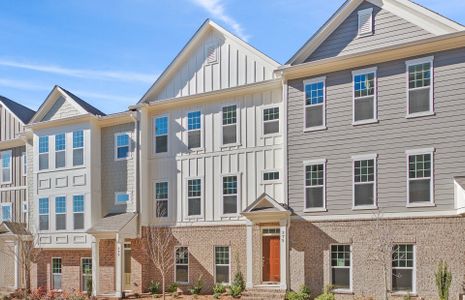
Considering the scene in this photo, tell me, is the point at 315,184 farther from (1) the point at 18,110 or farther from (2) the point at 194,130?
(1) the point at 18,110

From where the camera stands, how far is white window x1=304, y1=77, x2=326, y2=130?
69.8 feet

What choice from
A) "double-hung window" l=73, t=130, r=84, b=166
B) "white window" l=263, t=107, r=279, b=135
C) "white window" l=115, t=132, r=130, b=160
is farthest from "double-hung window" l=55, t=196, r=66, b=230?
"white window" l=263, t=107, r=279, b=135

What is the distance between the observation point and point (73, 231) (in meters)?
27.4

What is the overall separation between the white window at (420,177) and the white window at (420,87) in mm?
1411

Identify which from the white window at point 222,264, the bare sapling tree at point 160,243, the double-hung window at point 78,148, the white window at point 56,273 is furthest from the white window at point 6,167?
the white window at point 222,264

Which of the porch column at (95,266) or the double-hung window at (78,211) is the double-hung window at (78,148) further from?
the porch column at (95,266)

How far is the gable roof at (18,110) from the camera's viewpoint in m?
31.4

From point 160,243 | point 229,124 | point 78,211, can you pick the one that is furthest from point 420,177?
point 78,211

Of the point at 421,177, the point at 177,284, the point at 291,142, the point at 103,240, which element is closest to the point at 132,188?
the point at 103,240

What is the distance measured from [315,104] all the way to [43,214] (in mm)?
15768

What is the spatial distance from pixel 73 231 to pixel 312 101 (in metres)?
13.8

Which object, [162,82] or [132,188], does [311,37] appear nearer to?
[162,82]

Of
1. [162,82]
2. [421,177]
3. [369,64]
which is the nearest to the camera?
[421,177]

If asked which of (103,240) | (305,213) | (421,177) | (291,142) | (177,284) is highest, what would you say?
(291,142)
